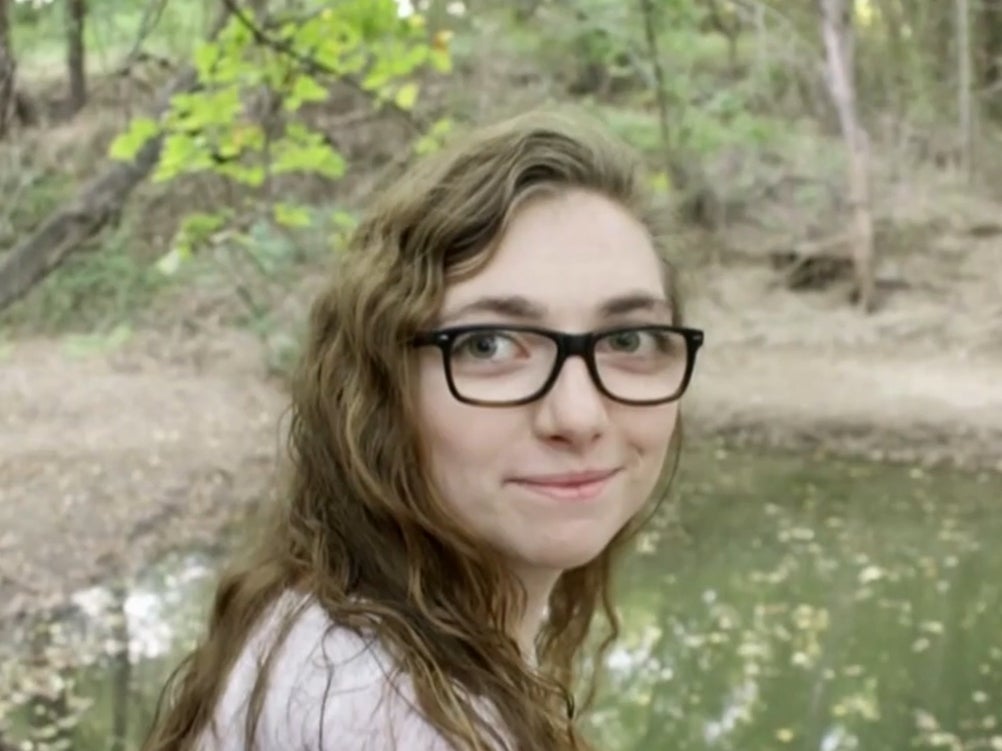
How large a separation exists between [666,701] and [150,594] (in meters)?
2.56

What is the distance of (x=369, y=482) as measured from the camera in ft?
4.06

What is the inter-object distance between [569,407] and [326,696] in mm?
291

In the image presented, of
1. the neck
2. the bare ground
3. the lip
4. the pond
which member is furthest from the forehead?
the bare ground

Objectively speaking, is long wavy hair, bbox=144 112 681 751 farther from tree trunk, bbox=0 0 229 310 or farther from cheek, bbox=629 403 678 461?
tree trunk, bbox=0 0 229 310

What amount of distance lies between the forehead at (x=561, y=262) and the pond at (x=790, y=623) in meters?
4.13

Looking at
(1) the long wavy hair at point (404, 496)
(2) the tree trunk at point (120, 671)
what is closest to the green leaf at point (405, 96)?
(2) the tree trunk at point (120, 671)

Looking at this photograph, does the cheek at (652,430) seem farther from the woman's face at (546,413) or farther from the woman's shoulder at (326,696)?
the woman's shoulder at (326,696)

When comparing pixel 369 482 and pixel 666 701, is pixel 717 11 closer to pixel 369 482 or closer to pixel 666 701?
pixel 666 701

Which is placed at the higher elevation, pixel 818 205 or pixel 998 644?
pixel 818 205

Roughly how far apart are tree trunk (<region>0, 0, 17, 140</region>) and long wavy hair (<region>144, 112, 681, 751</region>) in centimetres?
204

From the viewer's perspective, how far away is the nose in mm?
1160

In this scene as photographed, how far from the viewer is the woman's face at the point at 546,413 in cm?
116

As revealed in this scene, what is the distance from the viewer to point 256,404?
10.9 metres

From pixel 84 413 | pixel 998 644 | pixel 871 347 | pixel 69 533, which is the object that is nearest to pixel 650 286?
pixel 998 644
